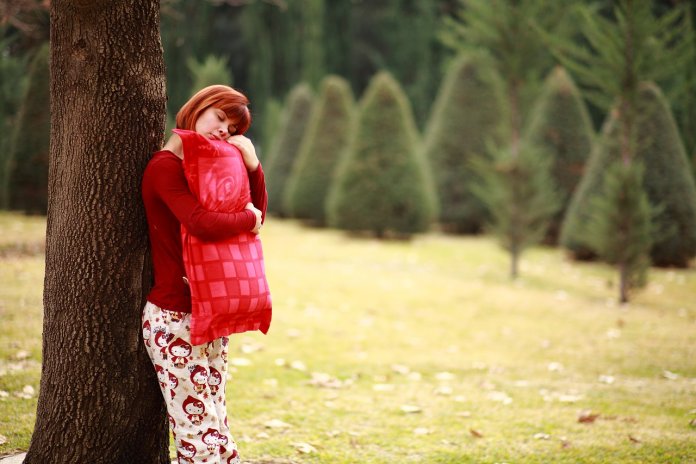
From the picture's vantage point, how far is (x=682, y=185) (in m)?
11.0

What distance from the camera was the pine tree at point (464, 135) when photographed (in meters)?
15.0

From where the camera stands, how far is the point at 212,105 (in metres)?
2.61

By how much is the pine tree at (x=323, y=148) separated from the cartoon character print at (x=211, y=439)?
43.2ft

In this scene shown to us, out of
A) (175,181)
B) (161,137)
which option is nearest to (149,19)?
(161,137)

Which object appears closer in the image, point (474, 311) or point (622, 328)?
point (622, 328)

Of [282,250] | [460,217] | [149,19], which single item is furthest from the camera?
[460,217]

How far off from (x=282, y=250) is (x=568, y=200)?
6.39m

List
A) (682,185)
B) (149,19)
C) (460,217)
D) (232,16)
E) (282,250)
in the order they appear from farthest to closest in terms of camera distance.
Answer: (232,16)
(460,217)
(282,250)
(682,185)
(149,19)

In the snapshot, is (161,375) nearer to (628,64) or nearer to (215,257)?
(215,257)

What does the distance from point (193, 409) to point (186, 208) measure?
827 millimetres

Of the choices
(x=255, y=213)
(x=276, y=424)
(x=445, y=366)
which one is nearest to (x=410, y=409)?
(x=276, y=424)

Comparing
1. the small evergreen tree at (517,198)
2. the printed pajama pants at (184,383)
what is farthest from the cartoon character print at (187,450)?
the small evergreen tree at (517,198)

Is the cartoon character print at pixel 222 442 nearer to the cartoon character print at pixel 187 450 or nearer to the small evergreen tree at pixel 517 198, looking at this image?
the cartoon character print at pixel 187 450

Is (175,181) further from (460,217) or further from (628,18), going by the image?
(460,217)
